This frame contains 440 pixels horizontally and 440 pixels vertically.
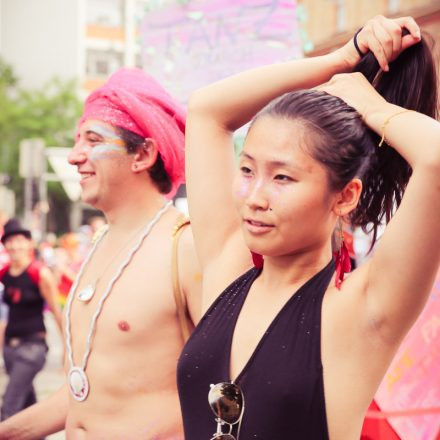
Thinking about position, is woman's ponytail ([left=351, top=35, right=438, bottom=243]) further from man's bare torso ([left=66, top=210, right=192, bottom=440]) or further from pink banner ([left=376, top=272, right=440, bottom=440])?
man's bare torso ([left=66, top=210, right=192, bottom=440])

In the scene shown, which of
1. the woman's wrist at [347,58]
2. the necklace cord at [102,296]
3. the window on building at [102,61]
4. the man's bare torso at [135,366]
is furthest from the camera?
the window on building at [102,61]

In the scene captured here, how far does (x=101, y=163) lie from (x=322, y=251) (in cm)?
127

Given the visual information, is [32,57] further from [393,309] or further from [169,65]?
[393,309]

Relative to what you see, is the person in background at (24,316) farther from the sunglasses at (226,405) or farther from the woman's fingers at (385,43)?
the woman's fingers at (385,43)

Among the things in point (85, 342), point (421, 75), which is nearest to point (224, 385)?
point (421, 75)

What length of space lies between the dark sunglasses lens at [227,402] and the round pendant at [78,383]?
3.39 ft

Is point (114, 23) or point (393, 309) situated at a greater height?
point (393, 309)

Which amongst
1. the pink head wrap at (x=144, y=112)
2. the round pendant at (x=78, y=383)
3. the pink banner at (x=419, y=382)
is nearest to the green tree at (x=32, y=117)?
the pink head wrap at (x=144, y=112)

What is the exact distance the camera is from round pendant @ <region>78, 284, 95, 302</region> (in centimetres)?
272

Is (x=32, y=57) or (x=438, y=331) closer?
(x=438, y=331)

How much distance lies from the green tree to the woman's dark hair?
108ft

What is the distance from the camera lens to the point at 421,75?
5.68 ft

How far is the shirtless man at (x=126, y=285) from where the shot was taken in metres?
2.52

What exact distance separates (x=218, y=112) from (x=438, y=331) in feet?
2.91
